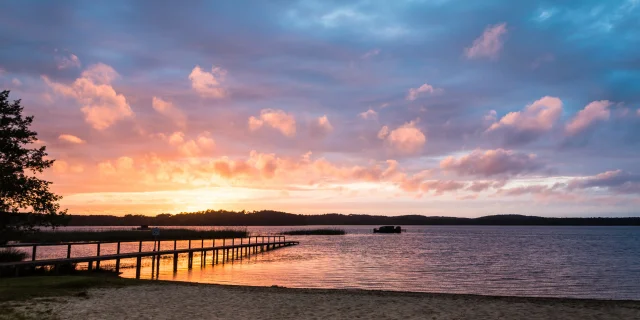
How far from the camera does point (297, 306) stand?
17.0 meters

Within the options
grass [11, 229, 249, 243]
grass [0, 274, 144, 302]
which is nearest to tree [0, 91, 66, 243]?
grass [0, 274, 144, 302]

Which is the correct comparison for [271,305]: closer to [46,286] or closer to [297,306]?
[297,306]

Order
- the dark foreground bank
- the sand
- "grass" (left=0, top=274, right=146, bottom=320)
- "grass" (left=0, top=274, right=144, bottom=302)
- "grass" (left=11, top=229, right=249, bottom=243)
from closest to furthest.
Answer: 1. "grass" (left=0, top=274, right=146, bottom=320)
2. the dark foreground bank
3. the sand
4. "grass" (left=0, top=274, right=144, bottom=302)
5. "grass" (left=11, top=229, right=249, bottom=243)

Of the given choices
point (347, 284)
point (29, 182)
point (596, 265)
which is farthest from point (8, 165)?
point (596, 265)

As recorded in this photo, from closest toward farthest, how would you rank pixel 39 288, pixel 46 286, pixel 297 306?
pixel 297 306 → pixel 39 288 → pixel 46 286

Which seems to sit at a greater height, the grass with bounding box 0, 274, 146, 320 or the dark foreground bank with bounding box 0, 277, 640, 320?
the grass with bounding box 0, 274, 146, 320

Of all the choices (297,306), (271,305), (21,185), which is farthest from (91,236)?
(297,306)

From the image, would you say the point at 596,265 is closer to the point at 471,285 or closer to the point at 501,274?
the point at 501,274

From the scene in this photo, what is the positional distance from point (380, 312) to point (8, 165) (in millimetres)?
20545

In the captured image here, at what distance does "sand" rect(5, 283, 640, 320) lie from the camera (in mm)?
14750

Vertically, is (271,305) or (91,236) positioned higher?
(91,236)

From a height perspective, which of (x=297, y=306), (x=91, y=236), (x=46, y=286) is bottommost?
(x=297, y=306)

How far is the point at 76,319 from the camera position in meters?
13.2

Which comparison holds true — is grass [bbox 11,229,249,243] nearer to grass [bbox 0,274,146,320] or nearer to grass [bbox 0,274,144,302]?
grass [bbox 0,274,144,302]
